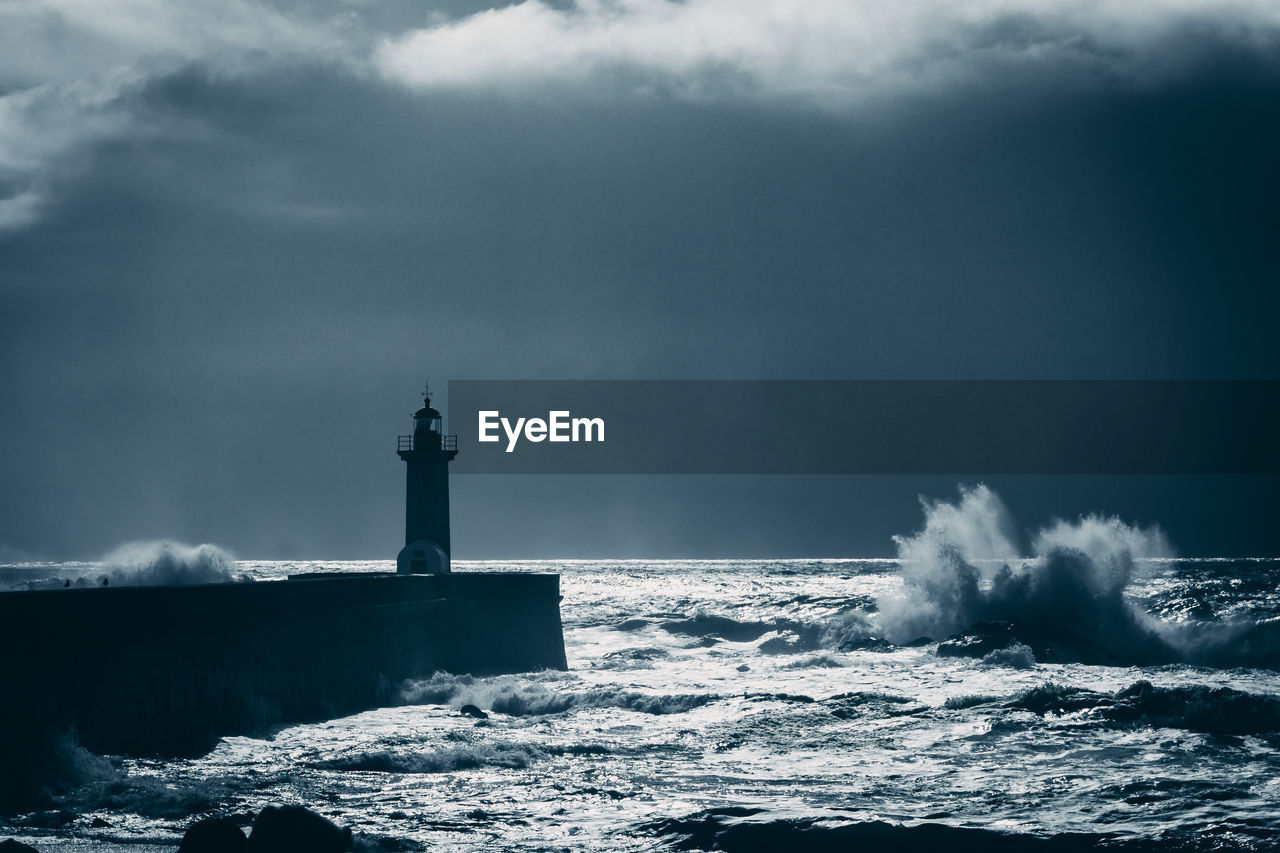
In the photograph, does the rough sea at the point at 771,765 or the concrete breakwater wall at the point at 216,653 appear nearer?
Result: the rough sea at the point at 771,765

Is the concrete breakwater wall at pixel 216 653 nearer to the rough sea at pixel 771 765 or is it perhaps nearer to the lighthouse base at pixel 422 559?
the rough sea at pixel 771 765

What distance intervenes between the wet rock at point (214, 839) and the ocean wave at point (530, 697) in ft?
35.9

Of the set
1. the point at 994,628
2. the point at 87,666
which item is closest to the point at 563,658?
the point at 994,628

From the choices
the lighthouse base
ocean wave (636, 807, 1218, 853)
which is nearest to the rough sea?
ocean wave (636, 807, 1218, 853)

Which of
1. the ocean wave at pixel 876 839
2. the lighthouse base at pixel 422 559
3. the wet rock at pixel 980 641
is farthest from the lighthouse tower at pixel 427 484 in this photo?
the ocean wave at pixel 876 839

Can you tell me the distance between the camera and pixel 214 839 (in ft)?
32.0

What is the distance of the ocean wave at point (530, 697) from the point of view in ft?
68.2

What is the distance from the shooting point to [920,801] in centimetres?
1257

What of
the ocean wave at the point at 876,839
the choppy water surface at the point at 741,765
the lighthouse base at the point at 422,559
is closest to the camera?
the ocean wave at the point at 876,839

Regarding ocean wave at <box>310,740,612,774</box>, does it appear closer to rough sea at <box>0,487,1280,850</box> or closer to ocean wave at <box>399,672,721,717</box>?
rough sea at <box>0,487,1280,850</box>

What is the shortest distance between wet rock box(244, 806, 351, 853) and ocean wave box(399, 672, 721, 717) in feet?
33.9

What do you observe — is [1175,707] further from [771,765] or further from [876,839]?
[876,839]

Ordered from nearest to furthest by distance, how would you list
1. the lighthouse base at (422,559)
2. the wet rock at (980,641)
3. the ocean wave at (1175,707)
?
the ocean wave at (1175,707) < the lighthouse base at (422,559) < the wet rock at (980,641)

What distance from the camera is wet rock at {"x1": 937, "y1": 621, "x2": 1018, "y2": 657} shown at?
29.9 meters
